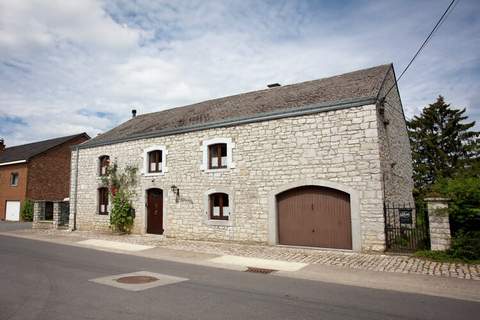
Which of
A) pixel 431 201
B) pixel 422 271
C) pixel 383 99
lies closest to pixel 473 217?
pixel 431 201

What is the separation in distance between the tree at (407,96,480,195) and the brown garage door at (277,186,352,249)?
2171cm

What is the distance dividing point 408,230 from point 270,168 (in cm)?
480

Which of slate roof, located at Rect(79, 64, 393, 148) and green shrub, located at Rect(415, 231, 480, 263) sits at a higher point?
slate roof, located at Rect(79, 64, 393, 148)

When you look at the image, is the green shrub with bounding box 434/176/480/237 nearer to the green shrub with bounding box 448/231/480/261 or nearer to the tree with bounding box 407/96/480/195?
the green shrub with bounding box 448/231/480/261

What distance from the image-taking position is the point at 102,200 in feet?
58.5

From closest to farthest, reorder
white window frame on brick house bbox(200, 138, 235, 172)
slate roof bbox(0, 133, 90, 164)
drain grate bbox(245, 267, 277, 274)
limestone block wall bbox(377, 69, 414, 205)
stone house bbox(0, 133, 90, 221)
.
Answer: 1. drain grate bbox(245, 267, 277, 274)
2. limestone block wall bbox(377, 69, 414, 205)
3. white window frame on brick house bbox(200, 138, 235, 172)
4. stone house bbox(0, 133, 90, 221)
5. slate roof bbox(0, 133, 90, 164)

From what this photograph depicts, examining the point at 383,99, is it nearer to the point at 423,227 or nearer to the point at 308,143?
the point at 308,143

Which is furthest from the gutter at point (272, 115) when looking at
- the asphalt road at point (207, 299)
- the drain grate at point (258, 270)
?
the asphalt road at point (207, 299)

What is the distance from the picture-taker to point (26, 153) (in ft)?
94.7

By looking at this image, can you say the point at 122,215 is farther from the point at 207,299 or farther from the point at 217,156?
the point at 207,299

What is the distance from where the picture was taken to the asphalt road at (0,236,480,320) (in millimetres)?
4777

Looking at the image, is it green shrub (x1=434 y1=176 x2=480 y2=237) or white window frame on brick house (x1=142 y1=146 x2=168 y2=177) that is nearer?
green shrub (x1=434 y1=176 x2=480 y2=237)

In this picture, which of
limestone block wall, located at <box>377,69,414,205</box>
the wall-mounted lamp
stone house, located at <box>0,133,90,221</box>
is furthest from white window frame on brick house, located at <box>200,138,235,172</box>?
stone house, located at <box>0,133,90,221</box>

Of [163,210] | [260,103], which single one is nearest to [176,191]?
[163,210]
